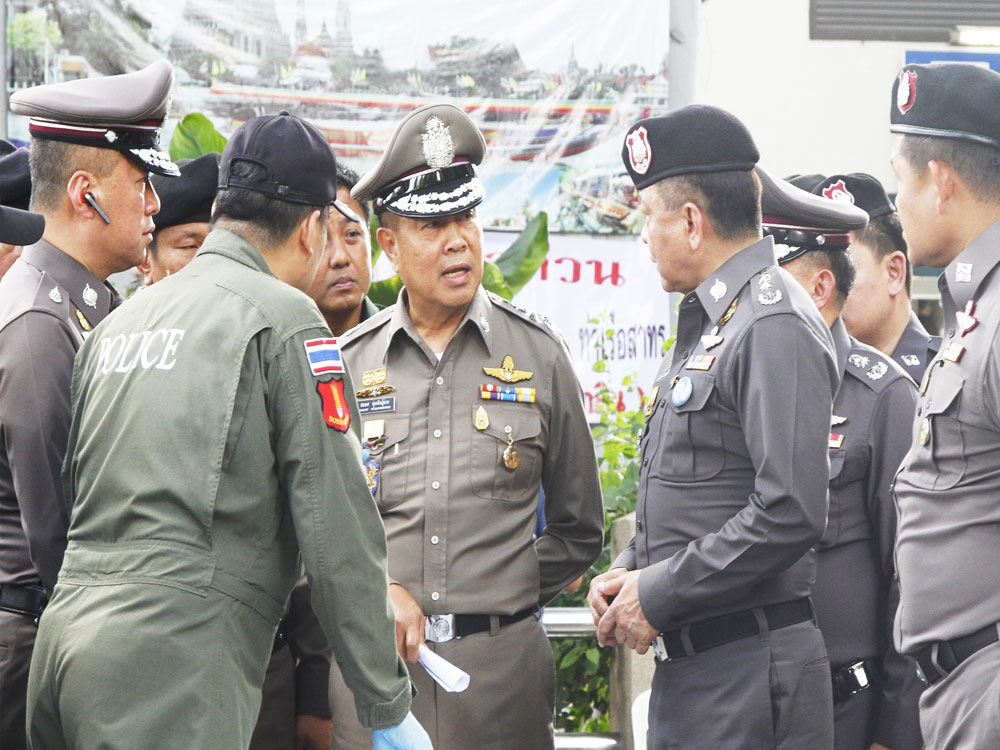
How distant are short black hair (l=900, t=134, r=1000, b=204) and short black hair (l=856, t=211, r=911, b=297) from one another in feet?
4.53

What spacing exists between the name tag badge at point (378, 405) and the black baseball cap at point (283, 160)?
910mm

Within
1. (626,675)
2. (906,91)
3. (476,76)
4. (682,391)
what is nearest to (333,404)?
(682,391)

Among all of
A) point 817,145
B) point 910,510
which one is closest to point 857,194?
point 910,510

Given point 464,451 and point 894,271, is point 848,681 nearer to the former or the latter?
point 464,451

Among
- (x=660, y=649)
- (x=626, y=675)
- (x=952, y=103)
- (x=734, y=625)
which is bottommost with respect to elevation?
(x=626, y=675)

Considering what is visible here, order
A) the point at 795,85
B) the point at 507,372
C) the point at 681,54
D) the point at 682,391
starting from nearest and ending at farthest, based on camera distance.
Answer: the point at 682,391 < the point at 507,372 < the point at 681,54 < the point at 795,85

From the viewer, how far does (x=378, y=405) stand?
3658 millimetres

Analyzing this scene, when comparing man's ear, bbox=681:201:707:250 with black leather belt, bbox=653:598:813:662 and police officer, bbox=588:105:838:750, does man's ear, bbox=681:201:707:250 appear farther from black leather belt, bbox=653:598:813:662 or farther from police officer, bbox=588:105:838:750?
black leather belt, bbox=653:598:813:662

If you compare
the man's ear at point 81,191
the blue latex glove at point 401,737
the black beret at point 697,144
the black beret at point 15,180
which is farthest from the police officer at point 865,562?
the black beret at point 15,180

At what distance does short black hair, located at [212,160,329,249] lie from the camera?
110 inches

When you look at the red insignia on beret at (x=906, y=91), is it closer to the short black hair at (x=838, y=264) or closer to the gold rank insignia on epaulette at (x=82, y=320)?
the short black hair at (x=838, y=264)

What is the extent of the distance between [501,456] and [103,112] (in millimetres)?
1435

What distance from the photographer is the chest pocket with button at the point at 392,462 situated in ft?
11.6

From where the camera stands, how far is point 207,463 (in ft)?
8.28
